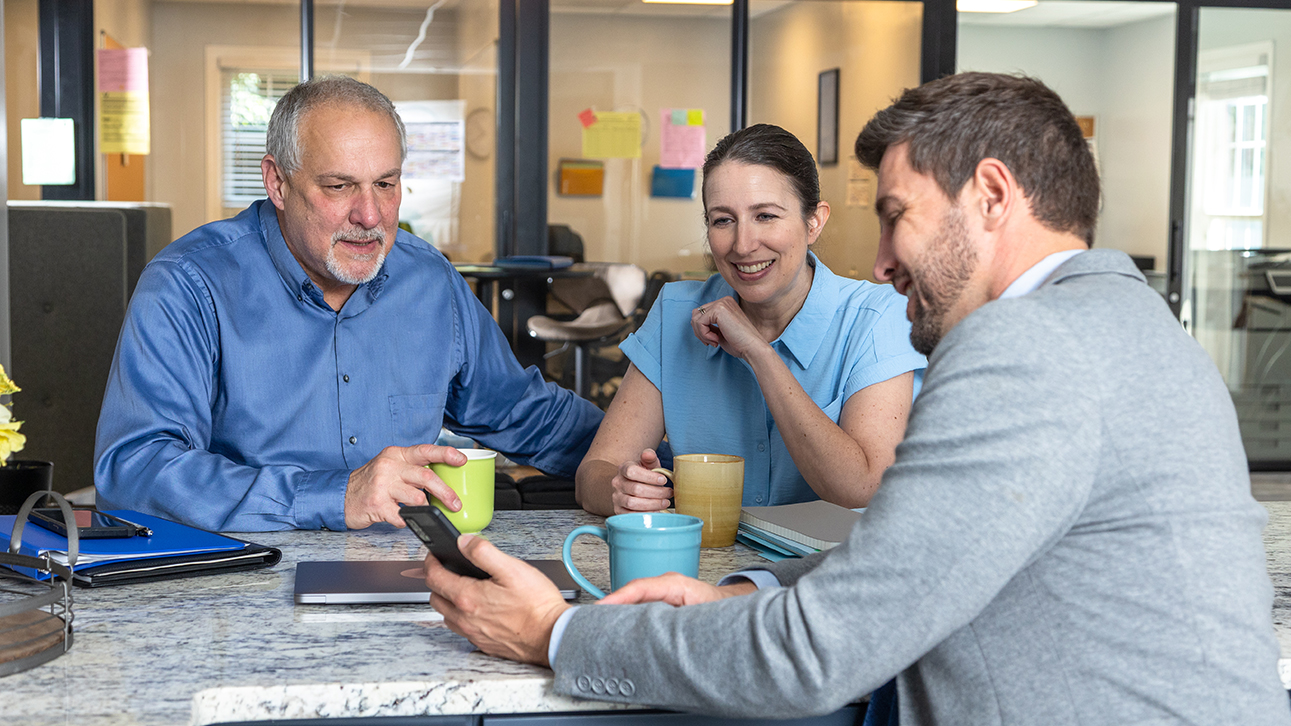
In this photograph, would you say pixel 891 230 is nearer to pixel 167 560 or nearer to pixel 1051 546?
pixel 1051 546

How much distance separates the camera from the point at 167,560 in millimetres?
1125

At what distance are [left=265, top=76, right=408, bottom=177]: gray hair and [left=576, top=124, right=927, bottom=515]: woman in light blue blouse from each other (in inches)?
20.4

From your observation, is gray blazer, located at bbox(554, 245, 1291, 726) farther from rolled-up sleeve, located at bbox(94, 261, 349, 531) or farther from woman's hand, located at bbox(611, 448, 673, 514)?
rolled-up sleeve, located at bbox(94, 261, 349, 531)

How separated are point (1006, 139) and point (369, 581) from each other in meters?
0.70

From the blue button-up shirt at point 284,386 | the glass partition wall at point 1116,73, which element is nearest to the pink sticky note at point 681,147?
the glass partition wall at point 1116,73

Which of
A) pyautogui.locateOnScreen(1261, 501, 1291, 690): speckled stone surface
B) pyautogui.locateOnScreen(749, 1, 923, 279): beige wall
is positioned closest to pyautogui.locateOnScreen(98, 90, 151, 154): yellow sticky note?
pyautogui.locateOnScreen(749, 1, 923, 279): beige wall

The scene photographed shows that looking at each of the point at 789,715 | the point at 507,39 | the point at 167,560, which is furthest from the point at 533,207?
the point at 789,715

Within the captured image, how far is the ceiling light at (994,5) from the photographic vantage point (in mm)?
4906

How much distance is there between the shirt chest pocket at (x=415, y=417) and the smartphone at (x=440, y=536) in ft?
2.58

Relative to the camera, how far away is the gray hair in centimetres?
167

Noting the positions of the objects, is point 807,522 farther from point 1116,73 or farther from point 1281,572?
point 1116,73

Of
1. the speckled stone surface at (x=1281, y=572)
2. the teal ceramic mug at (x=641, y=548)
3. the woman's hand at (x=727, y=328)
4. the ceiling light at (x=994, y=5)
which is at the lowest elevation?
the speckled stone surface at (x=1281, y=572)

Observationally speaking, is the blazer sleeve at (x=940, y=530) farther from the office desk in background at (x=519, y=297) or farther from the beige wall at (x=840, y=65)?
the beige wall at (x=840, y=65)

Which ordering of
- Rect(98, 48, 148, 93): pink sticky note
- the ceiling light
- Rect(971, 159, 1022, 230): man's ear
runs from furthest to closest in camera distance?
the ceiling light
Rect(98, 48, 148, 93): pink sticky note
Rect(971, 159, 1022, 230): man's ear
